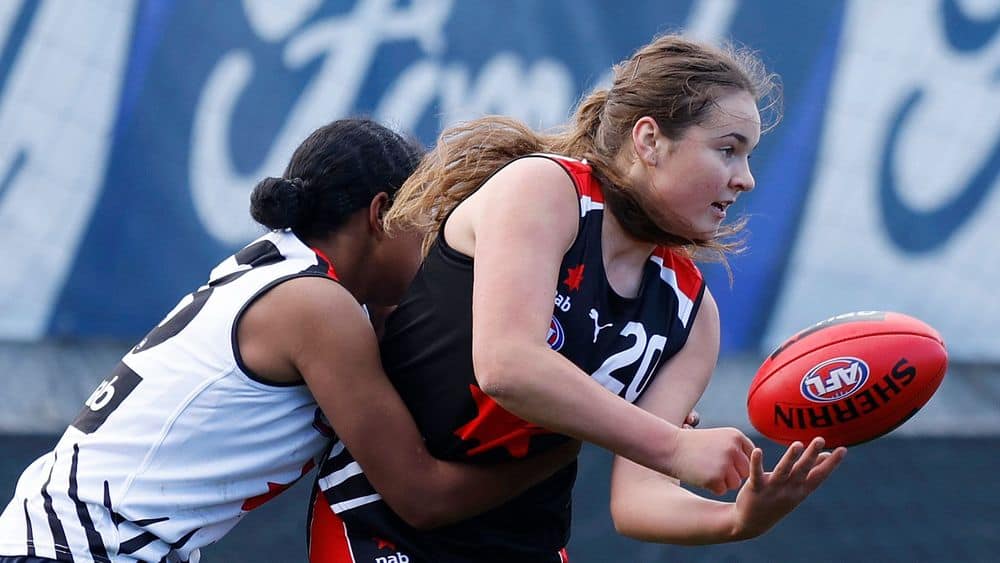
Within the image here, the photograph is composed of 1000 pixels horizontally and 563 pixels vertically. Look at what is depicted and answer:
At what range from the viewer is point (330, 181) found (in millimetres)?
2375

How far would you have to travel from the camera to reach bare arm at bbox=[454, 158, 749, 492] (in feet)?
5.93

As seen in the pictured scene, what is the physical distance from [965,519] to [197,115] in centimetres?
324

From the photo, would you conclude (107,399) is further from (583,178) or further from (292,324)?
(583,178)

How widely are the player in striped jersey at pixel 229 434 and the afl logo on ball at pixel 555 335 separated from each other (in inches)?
10.7

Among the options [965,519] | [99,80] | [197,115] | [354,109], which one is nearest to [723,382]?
[965,519]

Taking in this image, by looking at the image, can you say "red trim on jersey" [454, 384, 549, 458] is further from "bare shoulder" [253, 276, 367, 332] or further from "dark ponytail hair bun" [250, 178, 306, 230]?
"dark ponytail hair bun" [250, 178, 306, 230]

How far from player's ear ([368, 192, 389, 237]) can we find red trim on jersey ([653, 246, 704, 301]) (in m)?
0.54

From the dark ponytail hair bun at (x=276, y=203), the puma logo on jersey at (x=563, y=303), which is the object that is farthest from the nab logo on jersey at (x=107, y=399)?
the puma logo on jersey at (x=563, y=303)

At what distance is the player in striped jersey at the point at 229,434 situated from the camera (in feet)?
7.07

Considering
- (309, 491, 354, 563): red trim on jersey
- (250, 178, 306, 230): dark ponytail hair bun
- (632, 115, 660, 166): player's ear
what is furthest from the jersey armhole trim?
(632, 115, 660, 166): player's ear

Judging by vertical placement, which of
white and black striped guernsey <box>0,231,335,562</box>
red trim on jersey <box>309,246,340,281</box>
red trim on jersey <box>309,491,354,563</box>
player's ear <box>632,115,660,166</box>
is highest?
player's ear <box>632,115,660,166</box>

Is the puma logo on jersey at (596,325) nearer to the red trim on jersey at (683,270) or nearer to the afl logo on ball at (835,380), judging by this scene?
the red trim on jersey at (683,270)

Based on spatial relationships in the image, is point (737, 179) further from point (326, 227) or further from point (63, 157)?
point (63, 157)

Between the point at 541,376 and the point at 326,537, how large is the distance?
2.53 ft
